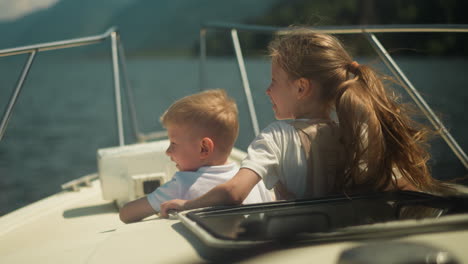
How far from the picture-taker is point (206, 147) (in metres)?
1.27

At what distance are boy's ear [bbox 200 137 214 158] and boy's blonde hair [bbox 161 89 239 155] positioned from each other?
1 centimetres

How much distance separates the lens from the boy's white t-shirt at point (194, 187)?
1214mm

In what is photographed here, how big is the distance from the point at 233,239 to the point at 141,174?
3.47ft

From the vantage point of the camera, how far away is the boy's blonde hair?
4.14 feet

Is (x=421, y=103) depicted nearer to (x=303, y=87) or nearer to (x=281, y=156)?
(x=303, y=87)

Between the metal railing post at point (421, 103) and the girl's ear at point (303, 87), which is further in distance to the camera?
the metal railing post at point (421, 103)

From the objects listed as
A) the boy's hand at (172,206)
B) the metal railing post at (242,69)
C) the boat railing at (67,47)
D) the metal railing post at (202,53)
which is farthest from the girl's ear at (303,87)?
the metal railing post at (202,53)

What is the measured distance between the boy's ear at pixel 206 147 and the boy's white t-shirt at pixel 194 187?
35 millimetres

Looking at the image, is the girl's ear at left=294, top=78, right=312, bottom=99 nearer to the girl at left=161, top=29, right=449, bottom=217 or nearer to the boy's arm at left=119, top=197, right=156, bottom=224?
the girl at left=161, top=29, right=449, bottom=217

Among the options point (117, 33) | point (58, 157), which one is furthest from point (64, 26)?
point (117, 33)

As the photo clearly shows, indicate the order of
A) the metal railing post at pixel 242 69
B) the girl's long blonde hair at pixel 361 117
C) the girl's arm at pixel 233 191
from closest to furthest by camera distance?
the girl's arm at pixel 233 191 → the girl's long blonde hair at pixel 361 117 → the metal railing post at pixel 242 69

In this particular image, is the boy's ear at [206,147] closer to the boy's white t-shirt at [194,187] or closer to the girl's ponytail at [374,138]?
the boy's white t-shirt at [194,187]

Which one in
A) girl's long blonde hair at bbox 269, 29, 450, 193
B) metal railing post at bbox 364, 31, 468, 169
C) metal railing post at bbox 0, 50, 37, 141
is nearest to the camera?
girl's long blonde hair at bbox 269, 29, 450, 193

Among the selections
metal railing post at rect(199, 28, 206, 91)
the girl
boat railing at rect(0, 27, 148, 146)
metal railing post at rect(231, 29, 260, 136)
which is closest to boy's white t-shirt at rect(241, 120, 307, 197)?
the girl
